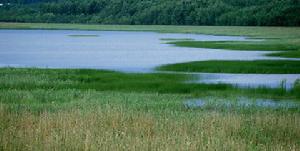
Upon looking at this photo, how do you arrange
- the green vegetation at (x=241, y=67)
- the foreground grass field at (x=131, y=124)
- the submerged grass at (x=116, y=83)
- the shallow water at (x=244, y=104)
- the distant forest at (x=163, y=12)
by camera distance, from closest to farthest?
1. the foreground grass field at (x=131, y=124)
2. the shallow water at (x=244, y=104)
3. the submerged grass at (x=116, y=83)
4. the green vegetation at (x=241, y=67)
5. the distant forest at (x=163, y=12)

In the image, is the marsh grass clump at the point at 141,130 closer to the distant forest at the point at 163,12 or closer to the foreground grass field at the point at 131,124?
the foreground grass field at the point at 131,124

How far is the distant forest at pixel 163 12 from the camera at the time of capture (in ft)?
407

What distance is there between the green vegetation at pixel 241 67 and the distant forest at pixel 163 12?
7584cm

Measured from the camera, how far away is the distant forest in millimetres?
124188

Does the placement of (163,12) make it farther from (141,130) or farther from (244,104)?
(141,130)

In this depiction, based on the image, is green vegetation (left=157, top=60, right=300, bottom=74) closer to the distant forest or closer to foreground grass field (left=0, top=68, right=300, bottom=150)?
foreground grass field (left=0, top=68, right=300, bottom=150)

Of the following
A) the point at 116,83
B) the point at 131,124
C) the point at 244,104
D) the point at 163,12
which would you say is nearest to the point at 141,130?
the point at 131,124

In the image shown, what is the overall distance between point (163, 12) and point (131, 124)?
443 ft

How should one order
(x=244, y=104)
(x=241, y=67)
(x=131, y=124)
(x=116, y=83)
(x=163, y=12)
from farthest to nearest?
(x=163, y=12) < (x=241, y=67) < (x=116, y=83) < (x=244, y=104) < (x=131, y=124)

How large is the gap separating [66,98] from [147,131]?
889cm

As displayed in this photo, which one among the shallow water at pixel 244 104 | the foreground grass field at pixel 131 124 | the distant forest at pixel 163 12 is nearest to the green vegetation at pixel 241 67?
the foreground grass field at pixel 131 124

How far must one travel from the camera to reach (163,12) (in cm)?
15075

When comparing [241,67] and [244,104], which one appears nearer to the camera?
[244,104]

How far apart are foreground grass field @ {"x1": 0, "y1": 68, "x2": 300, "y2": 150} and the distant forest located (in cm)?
9774
